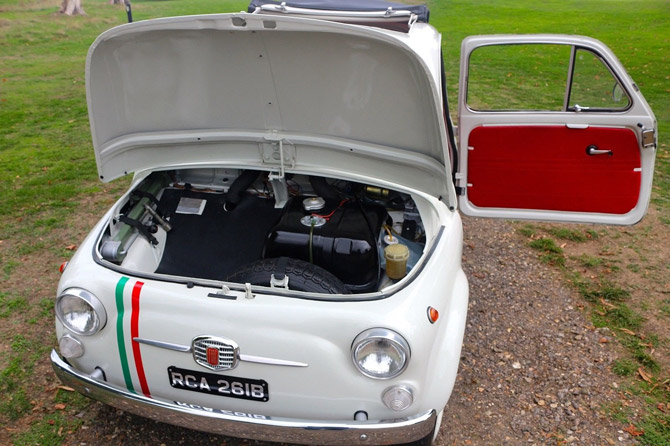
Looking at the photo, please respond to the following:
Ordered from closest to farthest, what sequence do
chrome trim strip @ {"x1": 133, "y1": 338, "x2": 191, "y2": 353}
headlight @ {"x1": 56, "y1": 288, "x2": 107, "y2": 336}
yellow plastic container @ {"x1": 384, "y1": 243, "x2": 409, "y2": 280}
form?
chrome trim strip @ {"x1": 133, "y1": 338, "x2": 191, "y2": 353} < headlight @ {"x1": 56, "y1": 288, "x2": 107, "y2": 336} < yellow plastic container @ {"x1": 384, "y1": 243, "x2": 409, "y2": 280}

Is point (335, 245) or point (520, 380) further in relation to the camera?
point (520, 380)

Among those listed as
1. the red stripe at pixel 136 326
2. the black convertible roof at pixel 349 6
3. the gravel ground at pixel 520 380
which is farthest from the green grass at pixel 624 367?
the red stripe at pixel 136 326

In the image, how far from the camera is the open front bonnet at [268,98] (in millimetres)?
2799

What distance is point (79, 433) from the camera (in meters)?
3.16

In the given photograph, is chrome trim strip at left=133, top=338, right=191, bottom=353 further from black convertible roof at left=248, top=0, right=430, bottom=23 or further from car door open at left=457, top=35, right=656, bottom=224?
black convertible roof at left=248, top=0, right=430, bottom=23

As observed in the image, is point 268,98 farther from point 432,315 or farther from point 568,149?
point 568,149

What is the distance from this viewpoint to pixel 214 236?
3.73 metres

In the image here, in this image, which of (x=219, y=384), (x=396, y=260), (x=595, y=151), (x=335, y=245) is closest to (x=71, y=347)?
(x=219, y=384)

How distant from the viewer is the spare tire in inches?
110

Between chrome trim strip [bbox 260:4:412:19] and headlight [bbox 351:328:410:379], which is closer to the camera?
headlight [bbox 351:328:410:379]

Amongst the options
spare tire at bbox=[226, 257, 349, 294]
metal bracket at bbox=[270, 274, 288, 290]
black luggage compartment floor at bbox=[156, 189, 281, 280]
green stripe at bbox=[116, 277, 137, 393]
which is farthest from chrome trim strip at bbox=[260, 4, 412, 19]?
green stripe at bbox=[116, 277, 137, 393]

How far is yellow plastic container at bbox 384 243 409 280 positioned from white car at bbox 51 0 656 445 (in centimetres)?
1

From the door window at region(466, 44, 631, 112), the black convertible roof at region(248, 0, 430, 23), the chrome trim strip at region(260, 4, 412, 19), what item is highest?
the chrome trim strip at region(260, 4, 412, 19)

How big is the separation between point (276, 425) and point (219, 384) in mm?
316
